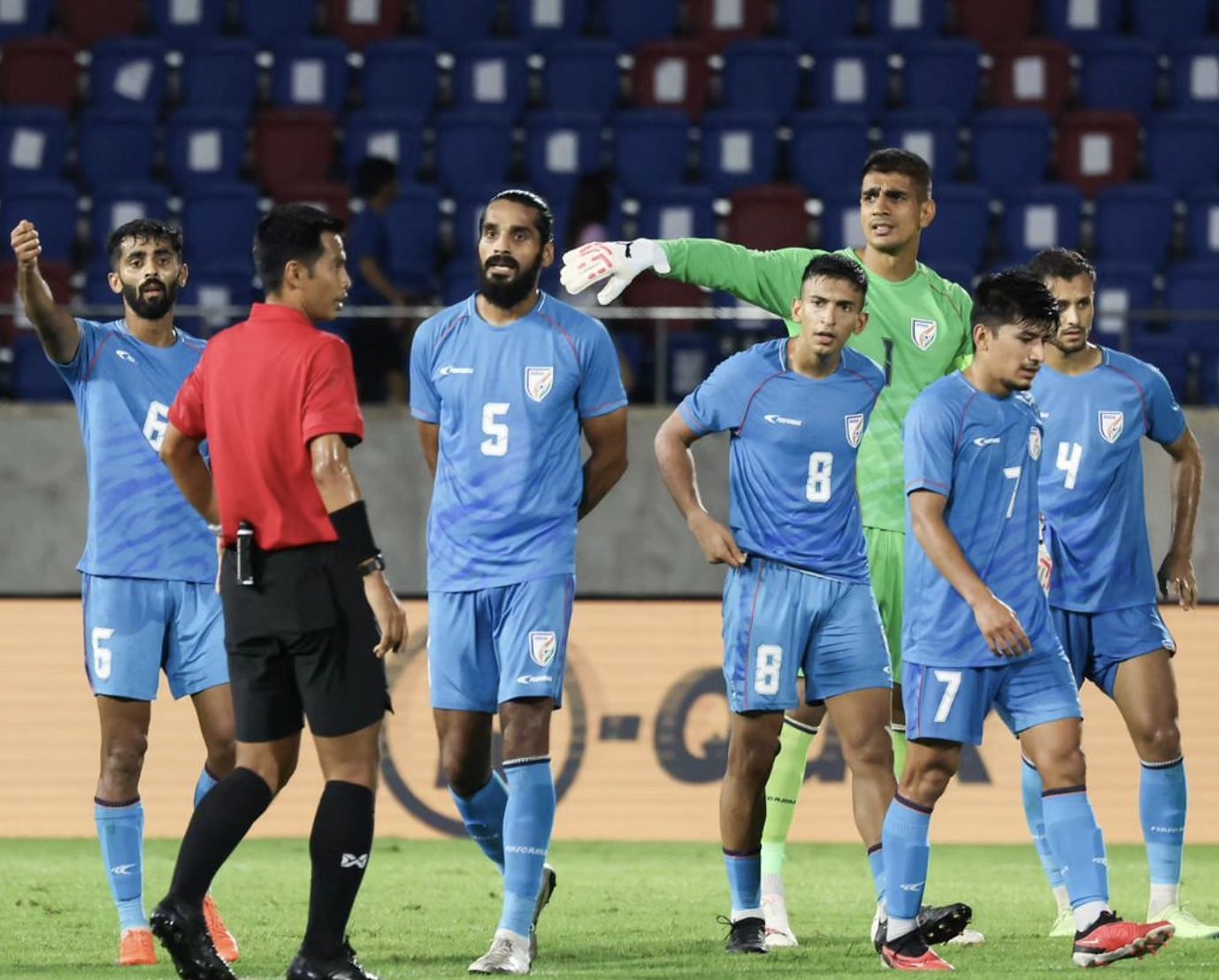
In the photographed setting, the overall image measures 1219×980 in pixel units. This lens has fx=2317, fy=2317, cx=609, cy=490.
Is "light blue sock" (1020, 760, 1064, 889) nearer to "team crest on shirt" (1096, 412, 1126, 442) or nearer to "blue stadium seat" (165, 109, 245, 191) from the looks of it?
"team crest on shirt" (1096, 412, 1126, 442)

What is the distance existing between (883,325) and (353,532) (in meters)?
2.38

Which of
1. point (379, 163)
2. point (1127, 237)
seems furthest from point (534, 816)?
point (1127, 237)

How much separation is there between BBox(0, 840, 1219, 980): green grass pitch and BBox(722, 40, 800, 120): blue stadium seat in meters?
6.26

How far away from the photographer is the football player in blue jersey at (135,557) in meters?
6.95

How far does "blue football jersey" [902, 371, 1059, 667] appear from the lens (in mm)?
6477

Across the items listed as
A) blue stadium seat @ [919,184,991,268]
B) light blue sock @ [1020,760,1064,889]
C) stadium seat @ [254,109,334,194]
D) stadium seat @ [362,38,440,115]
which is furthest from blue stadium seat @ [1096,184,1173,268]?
light blue sock @ [1020,760,1064,889]

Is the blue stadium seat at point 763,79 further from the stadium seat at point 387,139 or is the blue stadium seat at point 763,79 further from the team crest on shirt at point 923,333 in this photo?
the team crest on shirt at point 923,333

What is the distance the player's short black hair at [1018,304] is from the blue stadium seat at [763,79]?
8914 mm

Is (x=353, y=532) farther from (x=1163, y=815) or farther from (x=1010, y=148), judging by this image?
(x=1010, y=148)

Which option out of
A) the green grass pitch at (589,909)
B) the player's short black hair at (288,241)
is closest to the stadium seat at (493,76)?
the green grass pitch at (589,909)

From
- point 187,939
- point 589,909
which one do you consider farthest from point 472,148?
point 187,939

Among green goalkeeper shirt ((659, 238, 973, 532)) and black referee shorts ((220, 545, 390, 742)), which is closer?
black referee shorts ((220, 545, 390, 742))

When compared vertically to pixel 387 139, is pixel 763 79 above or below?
above

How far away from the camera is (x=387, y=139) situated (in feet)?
49.0
